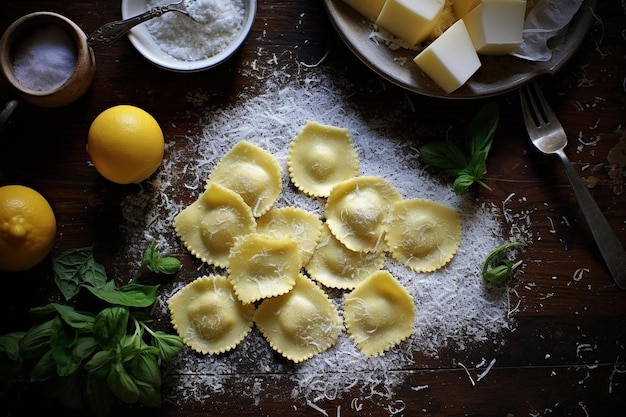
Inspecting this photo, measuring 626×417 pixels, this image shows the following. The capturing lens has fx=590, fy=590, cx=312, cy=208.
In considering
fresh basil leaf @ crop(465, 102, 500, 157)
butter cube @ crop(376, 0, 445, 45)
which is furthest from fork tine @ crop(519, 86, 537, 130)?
butter cube @ crop(376, 0, 445, 45)

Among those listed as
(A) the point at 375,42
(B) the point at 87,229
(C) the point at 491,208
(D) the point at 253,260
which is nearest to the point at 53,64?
(B) the point at 87,229

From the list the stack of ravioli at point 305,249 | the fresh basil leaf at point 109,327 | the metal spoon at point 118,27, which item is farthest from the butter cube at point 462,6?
the fresh basil leaf at point 109,327

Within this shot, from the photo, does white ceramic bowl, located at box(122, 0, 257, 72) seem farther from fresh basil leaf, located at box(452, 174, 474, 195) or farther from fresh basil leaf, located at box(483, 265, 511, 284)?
fresh basil leaf, located at box(483, 265, 511, 284)

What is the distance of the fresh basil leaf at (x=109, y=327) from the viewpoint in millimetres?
1573

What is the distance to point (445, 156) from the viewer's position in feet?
6.02

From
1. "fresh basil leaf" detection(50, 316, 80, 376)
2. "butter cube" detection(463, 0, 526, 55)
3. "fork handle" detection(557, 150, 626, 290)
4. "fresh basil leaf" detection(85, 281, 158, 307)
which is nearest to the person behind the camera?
"fresh basil leaf" detection(50, 316, 80, 376)

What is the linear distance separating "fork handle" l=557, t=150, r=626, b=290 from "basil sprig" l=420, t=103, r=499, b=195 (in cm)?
25

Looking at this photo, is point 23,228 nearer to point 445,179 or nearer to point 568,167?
point 445,179

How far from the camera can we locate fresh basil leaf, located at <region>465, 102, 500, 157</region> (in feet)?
5.98

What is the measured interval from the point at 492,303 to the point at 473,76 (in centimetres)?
71

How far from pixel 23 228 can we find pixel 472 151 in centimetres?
133

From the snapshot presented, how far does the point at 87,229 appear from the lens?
1.82 m

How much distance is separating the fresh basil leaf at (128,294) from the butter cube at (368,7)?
1.04 metres

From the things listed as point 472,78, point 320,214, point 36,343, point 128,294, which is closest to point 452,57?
point 472,78
